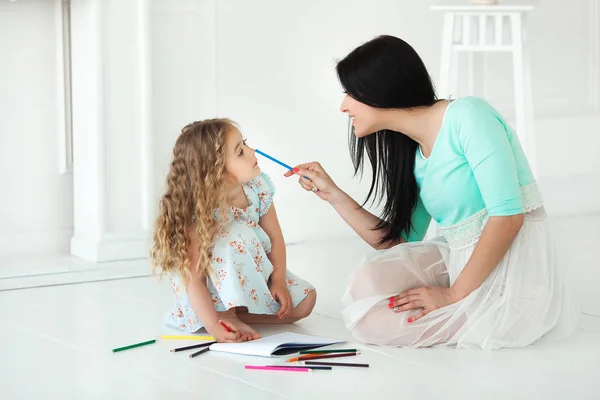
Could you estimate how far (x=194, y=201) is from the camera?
195 centimetres

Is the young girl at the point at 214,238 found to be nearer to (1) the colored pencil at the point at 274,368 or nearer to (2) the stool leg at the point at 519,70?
(1) the colored pencil at the point at 274,368

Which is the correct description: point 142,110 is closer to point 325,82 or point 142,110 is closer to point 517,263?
point 325,82

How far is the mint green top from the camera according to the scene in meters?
1.79

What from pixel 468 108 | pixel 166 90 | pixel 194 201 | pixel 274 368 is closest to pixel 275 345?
pixel 274 368

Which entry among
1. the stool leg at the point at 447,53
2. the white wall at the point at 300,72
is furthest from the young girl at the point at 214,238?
the stool leg at the point at 447,53

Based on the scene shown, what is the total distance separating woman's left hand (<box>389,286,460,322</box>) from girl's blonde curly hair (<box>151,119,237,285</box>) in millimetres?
414

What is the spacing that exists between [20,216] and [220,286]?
1.15m

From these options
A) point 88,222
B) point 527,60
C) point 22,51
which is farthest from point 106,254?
point 527,60

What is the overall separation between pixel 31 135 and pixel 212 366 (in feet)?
4.60

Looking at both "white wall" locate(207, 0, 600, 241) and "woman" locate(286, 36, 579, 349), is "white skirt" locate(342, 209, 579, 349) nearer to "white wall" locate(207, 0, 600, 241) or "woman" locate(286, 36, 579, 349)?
"woman" locate(286, 36, 579, 349)

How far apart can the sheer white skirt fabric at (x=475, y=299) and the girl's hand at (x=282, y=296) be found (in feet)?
0.48

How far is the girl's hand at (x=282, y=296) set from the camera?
204 centimetres

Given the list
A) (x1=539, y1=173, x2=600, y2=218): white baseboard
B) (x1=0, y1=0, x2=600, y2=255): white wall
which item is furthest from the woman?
(x1=539, y1=173, x2=600, y2=218): white baseboard

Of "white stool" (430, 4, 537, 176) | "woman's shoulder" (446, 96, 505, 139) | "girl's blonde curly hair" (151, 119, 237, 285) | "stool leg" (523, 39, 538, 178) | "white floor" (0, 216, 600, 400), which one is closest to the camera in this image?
"white floor" (0, 216, 600, 400)
